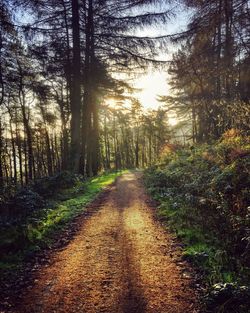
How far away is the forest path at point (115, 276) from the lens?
466 centimetres

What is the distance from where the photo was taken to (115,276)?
18.2 feet

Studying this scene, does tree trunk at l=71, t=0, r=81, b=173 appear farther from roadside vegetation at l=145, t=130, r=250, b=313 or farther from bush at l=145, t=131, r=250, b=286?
roadside vegetation at l=145, t=130, r=250, b=313

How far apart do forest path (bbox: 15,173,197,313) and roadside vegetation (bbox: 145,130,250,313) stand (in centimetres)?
41

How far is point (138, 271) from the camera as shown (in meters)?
5.71

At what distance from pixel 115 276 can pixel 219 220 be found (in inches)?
107

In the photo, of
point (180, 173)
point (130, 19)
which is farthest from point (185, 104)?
point (180, 173)

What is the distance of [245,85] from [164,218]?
44.7 feet

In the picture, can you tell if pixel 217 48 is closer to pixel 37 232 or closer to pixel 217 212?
pixel 217 212

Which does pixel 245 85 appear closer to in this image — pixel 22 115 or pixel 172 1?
pixel 172 1

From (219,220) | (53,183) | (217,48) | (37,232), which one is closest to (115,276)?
(219,220)

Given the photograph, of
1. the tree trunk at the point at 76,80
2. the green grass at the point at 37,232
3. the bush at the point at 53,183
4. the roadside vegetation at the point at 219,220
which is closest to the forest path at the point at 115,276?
the roadside vegetation at the point at 219,220

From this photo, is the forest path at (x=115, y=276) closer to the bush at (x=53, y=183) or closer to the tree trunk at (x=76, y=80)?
the bush at (x=53, y=183)

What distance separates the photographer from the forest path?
466 centimetres

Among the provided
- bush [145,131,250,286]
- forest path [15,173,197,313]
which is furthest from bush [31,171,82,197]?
forest path [15,173,197,313]
